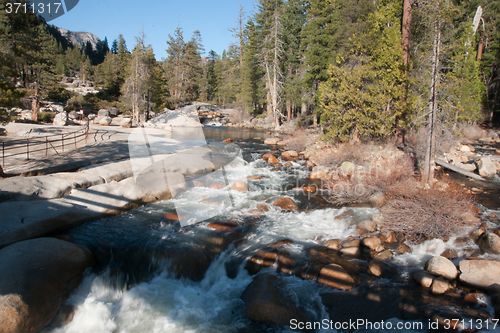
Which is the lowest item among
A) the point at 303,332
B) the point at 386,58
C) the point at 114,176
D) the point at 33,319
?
the point at 303,332

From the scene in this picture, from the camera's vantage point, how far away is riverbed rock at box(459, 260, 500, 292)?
5617 millimetres

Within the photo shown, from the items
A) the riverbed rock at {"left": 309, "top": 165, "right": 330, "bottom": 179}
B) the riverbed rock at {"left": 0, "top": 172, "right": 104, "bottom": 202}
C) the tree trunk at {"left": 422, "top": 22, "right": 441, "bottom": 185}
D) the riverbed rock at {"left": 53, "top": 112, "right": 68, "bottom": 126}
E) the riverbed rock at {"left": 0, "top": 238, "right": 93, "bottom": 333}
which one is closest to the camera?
the riverbed rock at {"left": 0, "top": 238, "right": 93, "bottom": 333}

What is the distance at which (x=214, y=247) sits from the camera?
759 centimetres

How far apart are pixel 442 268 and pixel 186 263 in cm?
609

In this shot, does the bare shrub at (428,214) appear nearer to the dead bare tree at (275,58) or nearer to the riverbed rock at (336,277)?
the riverbed rock at (336,277)

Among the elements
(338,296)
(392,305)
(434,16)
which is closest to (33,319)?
(338,296)

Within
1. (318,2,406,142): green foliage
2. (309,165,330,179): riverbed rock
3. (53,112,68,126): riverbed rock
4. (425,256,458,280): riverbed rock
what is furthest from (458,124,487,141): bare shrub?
(53,112,68,126): riverbed rock

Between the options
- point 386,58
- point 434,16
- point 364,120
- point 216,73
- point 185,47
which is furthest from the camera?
point 216,73

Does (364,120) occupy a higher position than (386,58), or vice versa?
(386,58)

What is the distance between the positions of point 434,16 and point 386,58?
14.4 feet

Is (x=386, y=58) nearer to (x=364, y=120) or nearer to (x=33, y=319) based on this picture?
(x=364, y=120)

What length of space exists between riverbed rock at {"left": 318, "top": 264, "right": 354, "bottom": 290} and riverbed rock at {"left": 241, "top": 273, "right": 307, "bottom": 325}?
3.22 feet

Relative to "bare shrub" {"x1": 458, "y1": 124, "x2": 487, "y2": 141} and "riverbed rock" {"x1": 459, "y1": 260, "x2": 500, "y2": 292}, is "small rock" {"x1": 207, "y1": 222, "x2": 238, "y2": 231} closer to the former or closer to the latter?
"riverbed rock" {"x1": 459, "y1": 260, "x2": 500, "y2": 292}

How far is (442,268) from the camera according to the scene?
6.18m
